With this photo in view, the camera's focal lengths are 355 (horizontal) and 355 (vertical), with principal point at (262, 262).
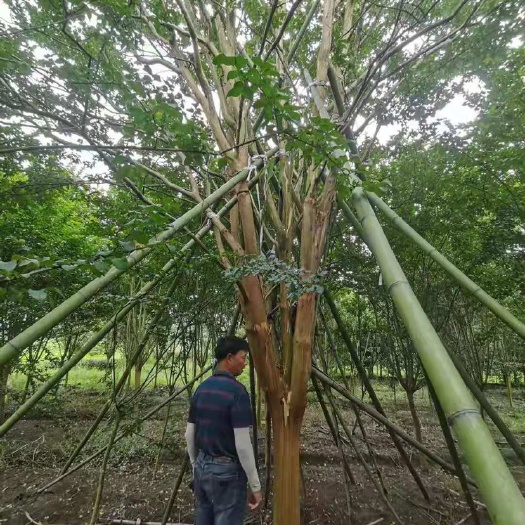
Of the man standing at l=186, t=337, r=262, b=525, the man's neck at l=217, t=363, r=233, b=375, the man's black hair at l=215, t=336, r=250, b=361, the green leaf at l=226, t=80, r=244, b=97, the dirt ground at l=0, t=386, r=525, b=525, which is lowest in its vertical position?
the dirt ground at l=0, t=386, r=525, b=525

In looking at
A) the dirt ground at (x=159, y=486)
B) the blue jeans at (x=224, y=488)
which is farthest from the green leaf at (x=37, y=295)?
the dirt ground at (x=159, y=486)

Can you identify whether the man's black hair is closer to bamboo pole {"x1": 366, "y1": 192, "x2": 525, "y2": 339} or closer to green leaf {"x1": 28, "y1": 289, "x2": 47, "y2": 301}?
bamboo pole {"x1": 366, "y1": 192, "x2": 525, "y2": 339}

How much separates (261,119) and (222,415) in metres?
1.49

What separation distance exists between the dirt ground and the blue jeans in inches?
34.0

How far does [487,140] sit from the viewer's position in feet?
9.70

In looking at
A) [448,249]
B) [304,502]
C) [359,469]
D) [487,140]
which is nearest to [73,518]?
[304,502]

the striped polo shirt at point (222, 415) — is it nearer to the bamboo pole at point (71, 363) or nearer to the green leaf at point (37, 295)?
the bamboo pole at point (71, 363)

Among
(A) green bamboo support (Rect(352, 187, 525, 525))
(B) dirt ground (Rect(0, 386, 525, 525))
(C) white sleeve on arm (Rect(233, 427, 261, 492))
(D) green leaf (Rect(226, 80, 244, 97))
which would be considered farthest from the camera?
(B) dirt ground (Rect(0, 386, 525, 525))

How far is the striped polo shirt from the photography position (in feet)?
5.81

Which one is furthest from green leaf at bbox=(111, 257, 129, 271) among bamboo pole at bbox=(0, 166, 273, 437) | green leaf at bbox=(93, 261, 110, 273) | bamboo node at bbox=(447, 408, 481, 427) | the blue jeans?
the blue jeans

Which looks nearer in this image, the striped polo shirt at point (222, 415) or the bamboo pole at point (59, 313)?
the bamboo pole at point (59, 313)

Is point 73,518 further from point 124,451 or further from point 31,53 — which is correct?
point 31,53

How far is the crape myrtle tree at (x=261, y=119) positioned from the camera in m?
1.48

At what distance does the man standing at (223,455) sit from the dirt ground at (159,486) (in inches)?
33.1
